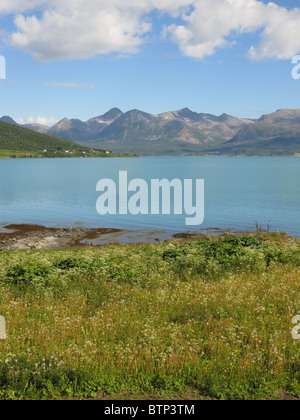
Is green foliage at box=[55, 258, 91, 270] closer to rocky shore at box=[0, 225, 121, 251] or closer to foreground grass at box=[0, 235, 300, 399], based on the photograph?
foreground grass at box=[0, 235, 300, 399]

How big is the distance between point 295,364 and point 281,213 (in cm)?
6052

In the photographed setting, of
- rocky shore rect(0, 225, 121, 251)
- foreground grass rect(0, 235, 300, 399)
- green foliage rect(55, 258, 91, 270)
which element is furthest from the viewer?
rocky shore rect(0, 225, 121, 251)

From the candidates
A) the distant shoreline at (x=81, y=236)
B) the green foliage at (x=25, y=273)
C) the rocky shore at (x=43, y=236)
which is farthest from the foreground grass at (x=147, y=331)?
the distant shoreline at (x=81, y=236)

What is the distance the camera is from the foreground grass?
9.29 m

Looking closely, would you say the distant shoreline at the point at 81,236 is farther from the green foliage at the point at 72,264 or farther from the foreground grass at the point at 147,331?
the foreground grass at the point at 147,331

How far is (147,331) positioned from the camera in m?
A: 11.9

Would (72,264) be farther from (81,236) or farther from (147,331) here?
(81,236)

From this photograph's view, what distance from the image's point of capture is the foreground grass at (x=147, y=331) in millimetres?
9289

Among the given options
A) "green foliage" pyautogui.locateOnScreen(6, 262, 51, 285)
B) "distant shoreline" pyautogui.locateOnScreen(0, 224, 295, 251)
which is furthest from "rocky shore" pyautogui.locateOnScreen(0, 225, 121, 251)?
"green foliage" pyautogui.locateOnScreen(6, 262, 51, 285)

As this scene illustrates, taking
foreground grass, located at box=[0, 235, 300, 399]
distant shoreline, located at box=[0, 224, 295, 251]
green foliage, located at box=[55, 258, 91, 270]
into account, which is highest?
green foliage, located at box=[55, 258, 91, 270]

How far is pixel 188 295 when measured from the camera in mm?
15938

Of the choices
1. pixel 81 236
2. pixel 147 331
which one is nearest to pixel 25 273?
pixel 147 331
